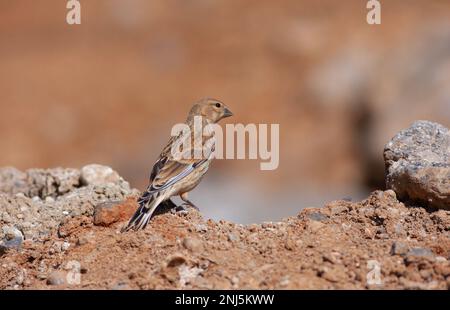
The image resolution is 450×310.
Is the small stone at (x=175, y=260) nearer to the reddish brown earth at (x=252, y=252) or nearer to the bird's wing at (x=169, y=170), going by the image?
the reddish brown earth at (x=252, y=252)

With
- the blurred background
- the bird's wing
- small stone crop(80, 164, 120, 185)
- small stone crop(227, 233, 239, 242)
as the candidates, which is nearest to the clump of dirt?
small stone crop(227, 233, 239, 242)

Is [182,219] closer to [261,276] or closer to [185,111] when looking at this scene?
[261,276]

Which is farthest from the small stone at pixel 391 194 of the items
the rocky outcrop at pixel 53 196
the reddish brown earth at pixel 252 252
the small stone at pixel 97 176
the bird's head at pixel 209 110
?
the small stone at pixel 97 176

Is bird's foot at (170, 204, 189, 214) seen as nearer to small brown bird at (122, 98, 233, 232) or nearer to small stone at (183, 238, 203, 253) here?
small brown bird at (122, 98, 233, 232)

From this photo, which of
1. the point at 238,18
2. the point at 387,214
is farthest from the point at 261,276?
the point at 238,18

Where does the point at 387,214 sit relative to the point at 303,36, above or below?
below
